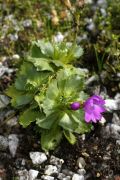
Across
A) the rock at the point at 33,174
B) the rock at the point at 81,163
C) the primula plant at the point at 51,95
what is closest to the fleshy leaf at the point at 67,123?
the primula plant at the point at 51,95

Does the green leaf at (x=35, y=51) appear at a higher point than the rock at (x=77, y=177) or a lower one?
higher

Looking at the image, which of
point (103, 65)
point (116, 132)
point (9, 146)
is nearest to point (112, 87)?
point (103, 65)

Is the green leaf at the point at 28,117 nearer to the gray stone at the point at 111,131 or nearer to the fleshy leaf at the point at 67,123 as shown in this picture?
the fleshy leaf at the point at 67,123

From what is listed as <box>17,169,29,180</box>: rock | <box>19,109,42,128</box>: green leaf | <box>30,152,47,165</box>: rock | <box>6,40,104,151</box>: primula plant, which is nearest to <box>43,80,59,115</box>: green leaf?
<box>6,40,104,151</box>: primula plant

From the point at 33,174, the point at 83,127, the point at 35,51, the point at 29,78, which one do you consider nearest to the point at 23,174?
the point at 33,174

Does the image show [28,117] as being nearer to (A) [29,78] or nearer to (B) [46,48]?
(A) [29,78]

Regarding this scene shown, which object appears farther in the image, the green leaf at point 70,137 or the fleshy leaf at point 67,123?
the green leaf at point 70,137
